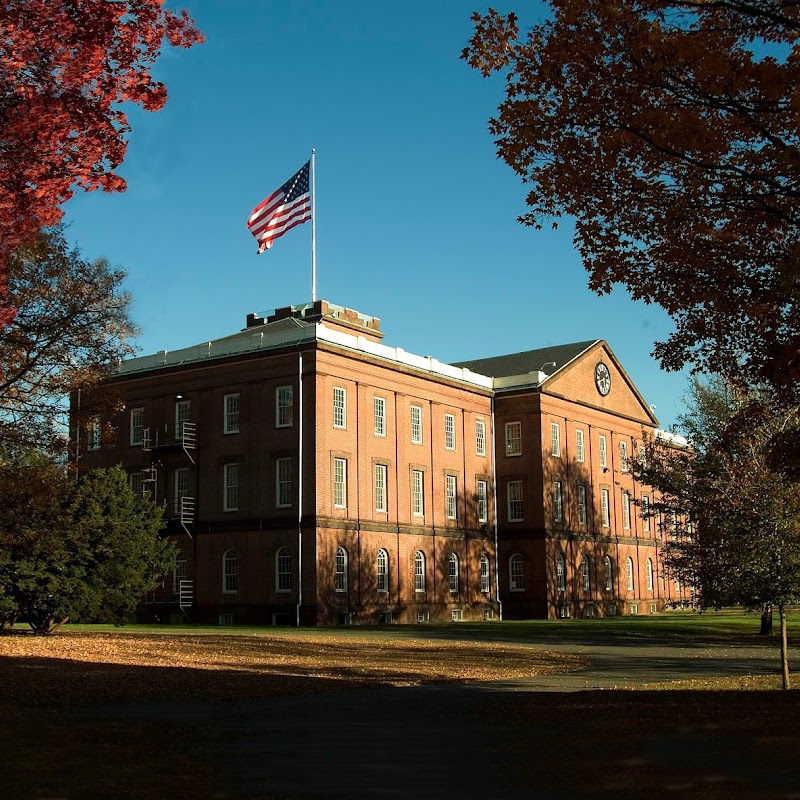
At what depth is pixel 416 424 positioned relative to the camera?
194 feet

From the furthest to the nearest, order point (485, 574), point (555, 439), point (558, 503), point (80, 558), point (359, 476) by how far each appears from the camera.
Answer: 1. point (555, 439)
2. point (558, 503)
3. point (485, 574)
4. point (359, 476)
5. point (80, 558)

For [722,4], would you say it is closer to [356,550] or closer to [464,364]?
[356,550]

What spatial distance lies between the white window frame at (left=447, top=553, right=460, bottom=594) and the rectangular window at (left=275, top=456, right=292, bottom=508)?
1191cm

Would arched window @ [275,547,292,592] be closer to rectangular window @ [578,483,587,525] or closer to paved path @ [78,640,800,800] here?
rectangular window @ [578,483,587,525]

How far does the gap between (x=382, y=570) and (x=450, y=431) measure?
34.5 feet

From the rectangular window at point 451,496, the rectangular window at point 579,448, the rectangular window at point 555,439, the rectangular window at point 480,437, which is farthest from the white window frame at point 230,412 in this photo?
the rectangular window at point 579,448

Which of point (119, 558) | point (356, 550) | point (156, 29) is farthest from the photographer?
point (356, 550)

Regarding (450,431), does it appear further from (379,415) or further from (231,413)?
(231,413)

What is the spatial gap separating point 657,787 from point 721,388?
30236 millimetres

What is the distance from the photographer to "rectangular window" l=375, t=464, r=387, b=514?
55312mm

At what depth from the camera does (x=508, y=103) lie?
13039 mm

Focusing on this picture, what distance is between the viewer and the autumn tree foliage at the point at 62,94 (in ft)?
36.7

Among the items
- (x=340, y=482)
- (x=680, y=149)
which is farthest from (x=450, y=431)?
(x=680, y=149)

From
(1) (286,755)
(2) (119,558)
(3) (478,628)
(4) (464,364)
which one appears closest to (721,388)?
(3) (478,628)
